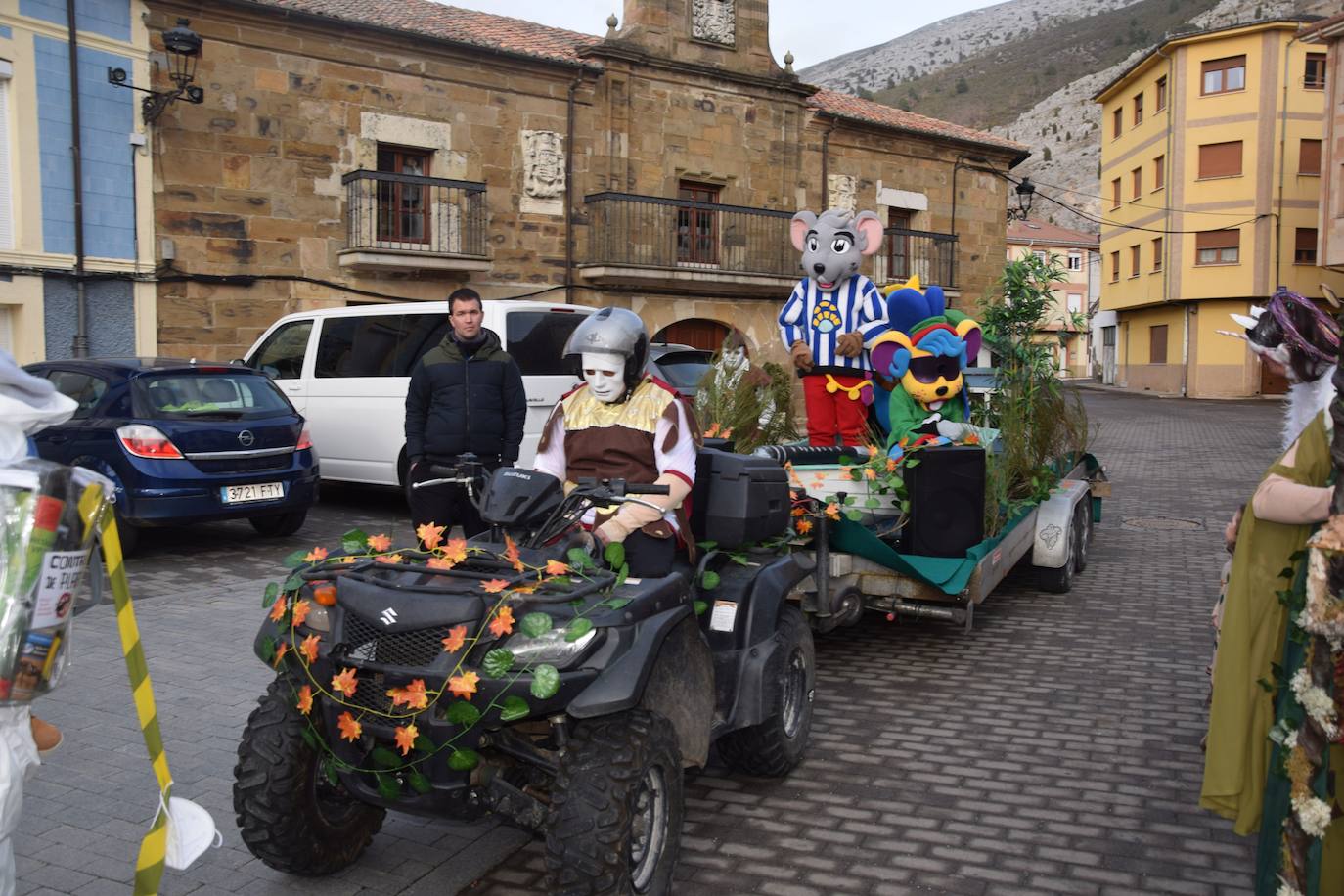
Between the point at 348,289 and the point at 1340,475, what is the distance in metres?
15.4

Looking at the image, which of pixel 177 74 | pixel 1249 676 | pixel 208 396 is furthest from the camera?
pixel 177 74

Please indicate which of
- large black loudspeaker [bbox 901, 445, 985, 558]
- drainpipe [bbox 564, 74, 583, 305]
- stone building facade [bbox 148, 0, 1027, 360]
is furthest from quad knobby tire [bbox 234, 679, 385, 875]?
drainpipe [bbox 564, 74, 583, 305]

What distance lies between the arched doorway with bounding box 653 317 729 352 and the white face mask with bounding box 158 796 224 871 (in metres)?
18.4

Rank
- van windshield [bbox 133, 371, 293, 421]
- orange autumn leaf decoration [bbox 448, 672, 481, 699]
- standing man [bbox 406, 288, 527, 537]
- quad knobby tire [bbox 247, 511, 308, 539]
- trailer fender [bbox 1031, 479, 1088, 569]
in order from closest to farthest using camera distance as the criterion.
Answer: orange autumn leaf decoration [bbox 448, 672, 481, 699] → standing man [bbox 406, 288, 527, 537] → trailer fender [bbox 1031, 479, 1088, 569] → van windshield [bbox 133, 371, 293, 421] → quad knobby tire [bbox 247, 511, 308, 539]

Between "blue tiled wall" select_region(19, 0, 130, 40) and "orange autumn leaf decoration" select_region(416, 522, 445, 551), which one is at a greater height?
"blue tiled wall" select_region(19, 0, 130, 40)

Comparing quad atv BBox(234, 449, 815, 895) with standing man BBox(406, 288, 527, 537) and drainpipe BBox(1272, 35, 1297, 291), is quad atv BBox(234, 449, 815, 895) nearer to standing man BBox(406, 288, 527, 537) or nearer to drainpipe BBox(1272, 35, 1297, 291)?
standing man BBox(406, 288, 527, 537)

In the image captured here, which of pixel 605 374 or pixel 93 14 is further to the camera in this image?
pixel 93 14

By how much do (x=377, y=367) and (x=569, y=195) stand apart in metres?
8.78

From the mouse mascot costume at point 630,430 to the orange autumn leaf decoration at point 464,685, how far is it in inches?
39.2

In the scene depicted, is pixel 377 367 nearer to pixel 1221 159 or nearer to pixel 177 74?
pixel 177 74

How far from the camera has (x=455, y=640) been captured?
2965 mm

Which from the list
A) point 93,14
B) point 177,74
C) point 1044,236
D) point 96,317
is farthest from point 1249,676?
point 1044,236

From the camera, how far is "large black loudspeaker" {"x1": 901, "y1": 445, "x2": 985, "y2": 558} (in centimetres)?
611

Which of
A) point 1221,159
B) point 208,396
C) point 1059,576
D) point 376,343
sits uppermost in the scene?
point 1221,159
